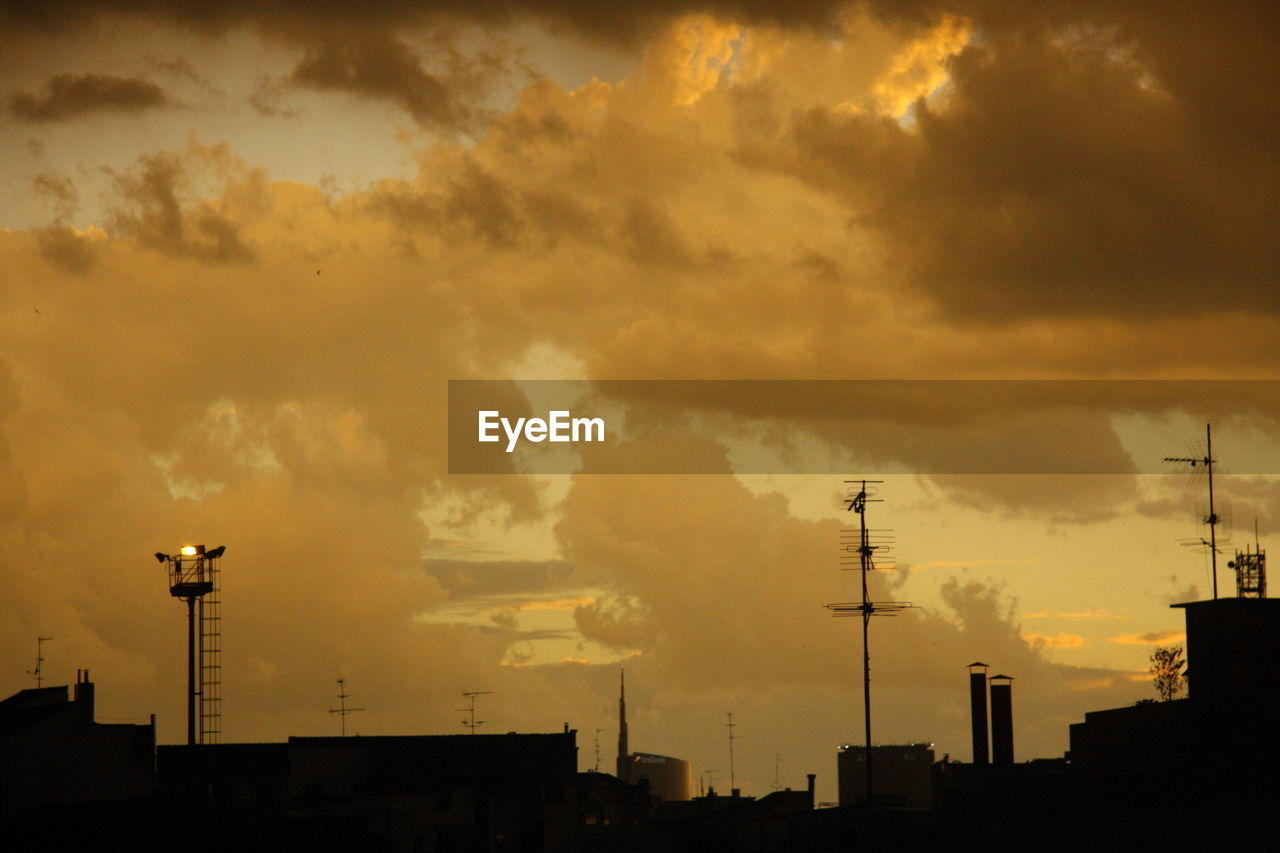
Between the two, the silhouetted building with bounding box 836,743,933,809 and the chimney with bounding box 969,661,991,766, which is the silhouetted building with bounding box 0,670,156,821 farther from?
the silhouetted building with bounding box 836,743,933,809

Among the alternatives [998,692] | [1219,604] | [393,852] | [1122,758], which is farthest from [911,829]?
[393,852]

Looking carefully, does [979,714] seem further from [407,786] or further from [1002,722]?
[407,786]

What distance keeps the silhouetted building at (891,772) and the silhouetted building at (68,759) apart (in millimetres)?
65255

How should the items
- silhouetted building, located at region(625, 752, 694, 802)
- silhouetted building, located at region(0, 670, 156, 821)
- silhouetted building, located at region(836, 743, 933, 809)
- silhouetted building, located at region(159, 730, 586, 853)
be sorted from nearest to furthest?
silhouetted building, located at region(0, 670, 156, 821), silhouetted building, located at region(159, 730, 586, 853), silhouetted building, located at region(836, 743, 933, 809), silhouetted building, located at region(625, 752, 694, 802)

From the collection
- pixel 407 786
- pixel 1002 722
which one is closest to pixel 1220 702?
pixel 1002 722

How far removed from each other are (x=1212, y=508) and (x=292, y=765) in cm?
4433

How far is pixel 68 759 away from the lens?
5766cm

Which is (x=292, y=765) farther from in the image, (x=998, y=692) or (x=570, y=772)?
(x=998, y=692)

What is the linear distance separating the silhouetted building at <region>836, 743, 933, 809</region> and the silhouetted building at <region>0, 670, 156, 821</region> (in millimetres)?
65255

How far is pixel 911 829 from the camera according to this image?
62.7 meters

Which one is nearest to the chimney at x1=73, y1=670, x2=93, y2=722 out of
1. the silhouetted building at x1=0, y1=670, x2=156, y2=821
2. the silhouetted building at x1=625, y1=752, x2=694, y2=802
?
the silhouetted building at x1=0, y1=670, x2=156, y2=821

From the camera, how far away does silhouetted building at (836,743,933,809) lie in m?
122

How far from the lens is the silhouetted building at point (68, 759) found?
5647 centimetres

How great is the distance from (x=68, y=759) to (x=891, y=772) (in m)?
79.5
